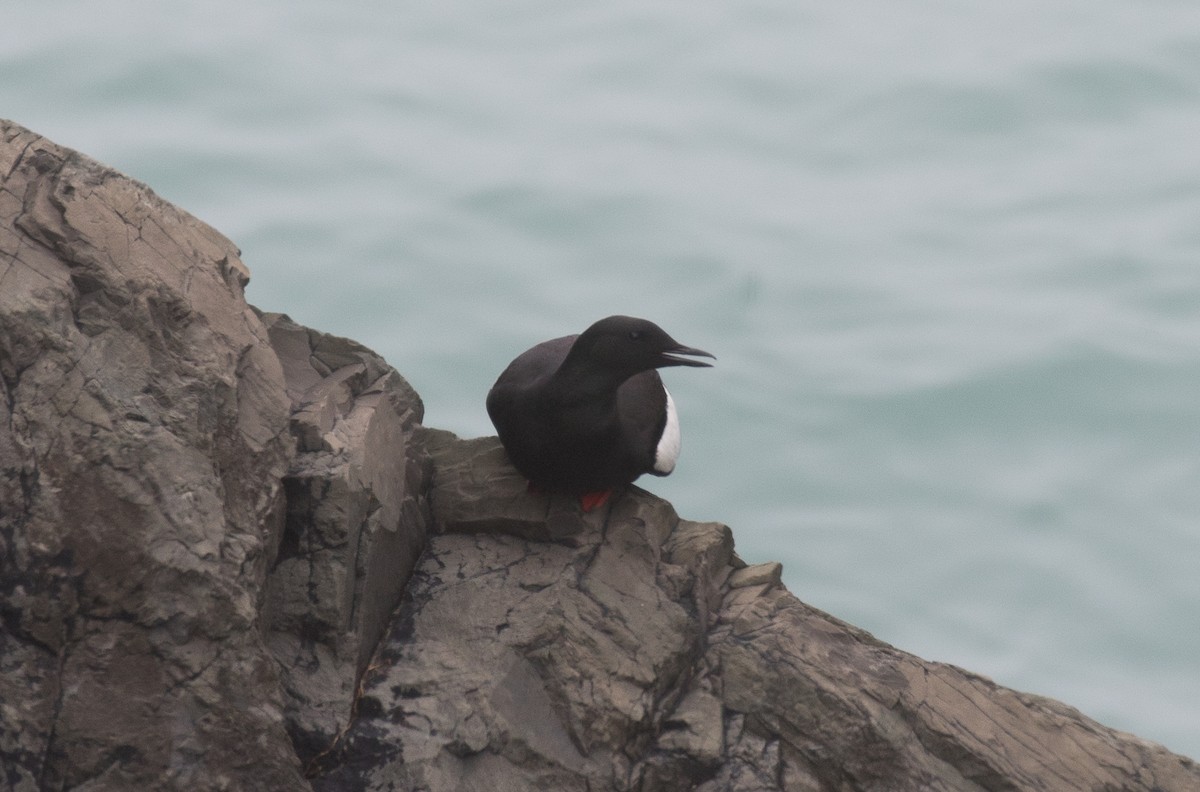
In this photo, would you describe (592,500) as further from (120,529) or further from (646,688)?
(120,529)

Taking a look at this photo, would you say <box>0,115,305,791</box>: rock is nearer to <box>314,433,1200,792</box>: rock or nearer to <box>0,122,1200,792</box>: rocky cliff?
<box>0,122,1200,792</box>: rocky cliff

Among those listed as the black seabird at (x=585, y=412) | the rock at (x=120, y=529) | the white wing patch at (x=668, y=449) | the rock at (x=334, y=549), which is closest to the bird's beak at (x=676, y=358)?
the black seabird at (x=585, y=412)

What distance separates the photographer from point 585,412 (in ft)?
16.3

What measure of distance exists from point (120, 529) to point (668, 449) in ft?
6.74

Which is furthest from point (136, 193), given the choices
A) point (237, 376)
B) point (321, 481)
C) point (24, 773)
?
point (24, 773)

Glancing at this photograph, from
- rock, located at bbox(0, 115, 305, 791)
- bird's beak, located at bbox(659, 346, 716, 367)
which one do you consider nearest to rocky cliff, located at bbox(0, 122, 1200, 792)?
rock, located at bbox(0, 115, 305, 791)

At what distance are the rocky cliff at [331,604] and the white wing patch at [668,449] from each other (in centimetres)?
12

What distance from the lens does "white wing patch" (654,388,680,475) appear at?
206 inches

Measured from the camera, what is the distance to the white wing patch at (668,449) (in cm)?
523

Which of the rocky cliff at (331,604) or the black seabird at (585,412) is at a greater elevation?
the black seabird at (585,412)

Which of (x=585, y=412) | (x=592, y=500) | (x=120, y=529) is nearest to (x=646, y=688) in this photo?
(x=592, y=500)

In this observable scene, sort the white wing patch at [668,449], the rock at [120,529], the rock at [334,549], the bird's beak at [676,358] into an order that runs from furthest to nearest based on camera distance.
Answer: the white wing patch at [668,449]
the bird's beak at [676,358]
the rock at [334,549]
the rock at [120,529]

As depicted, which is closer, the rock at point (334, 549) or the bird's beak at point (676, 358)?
the rock at point (334, 549)

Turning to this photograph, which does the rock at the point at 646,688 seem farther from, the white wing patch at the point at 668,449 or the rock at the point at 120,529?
the rock at the point at 120,529
